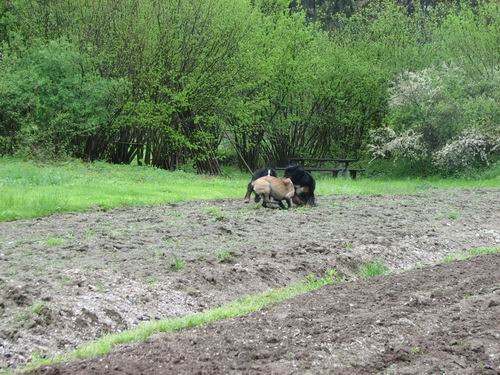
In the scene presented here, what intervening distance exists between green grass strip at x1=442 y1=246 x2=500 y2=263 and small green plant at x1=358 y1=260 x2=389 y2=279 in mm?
1076

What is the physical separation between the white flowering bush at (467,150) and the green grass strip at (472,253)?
1914 cm

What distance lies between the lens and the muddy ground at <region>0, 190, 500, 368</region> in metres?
7.67

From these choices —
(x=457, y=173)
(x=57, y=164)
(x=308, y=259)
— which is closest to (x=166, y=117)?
(x=57, y=164)

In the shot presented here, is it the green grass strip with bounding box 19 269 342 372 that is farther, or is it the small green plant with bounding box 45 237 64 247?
the small green plant with bounding box 45 237 64 247

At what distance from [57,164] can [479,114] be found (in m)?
20.0

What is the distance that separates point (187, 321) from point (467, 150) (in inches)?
1048

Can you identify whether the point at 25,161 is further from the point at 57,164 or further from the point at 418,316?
the point at 418,316

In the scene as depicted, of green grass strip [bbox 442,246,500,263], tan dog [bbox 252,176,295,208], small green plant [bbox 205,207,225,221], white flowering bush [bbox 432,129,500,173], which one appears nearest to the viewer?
green grass strip [bbox 442,246,500,263]

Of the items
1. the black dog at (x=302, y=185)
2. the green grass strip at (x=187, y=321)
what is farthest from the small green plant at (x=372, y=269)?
the black dog at (x=302, y=185)

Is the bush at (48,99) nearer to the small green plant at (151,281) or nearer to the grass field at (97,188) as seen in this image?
the grass field at (97,188)

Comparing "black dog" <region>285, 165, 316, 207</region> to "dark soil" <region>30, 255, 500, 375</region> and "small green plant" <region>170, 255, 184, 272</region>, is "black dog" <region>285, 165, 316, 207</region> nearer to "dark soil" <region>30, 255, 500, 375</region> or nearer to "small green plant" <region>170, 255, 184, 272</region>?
"small green plant" <region>170, 255, 184, 272</region>

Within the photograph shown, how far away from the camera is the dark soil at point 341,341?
5.25 metres

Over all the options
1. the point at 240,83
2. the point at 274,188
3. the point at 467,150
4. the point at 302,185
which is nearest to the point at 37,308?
the point at 274,188

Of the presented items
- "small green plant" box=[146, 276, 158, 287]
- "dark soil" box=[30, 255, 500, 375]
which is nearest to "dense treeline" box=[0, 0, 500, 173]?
"small green plant" box=[146, 276, 158, 287]
